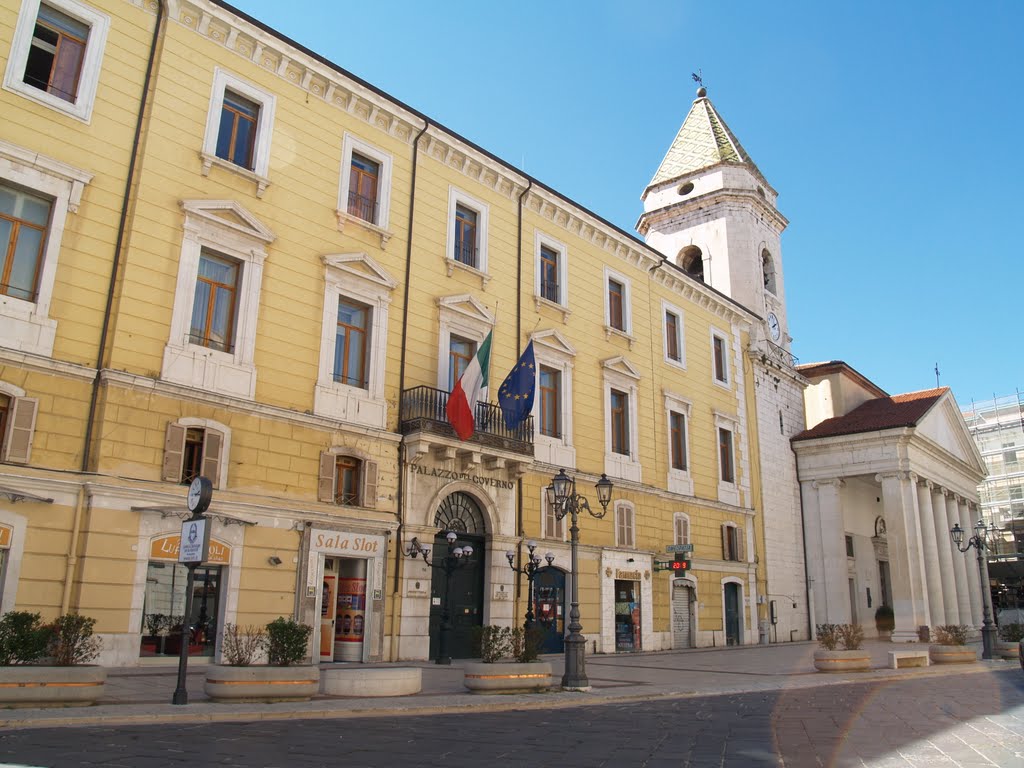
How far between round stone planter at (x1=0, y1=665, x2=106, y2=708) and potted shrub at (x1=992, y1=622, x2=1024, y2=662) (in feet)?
85.4

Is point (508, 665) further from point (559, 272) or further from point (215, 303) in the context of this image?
point (559, 272)

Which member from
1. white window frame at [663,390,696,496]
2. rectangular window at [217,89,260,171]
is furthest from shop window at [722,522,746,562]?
rectangular window at [217,89,260,171]

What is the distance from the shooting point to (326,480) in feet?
62.3

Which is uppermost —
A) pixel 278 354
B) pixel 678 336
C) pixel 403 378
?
pixel 678 336

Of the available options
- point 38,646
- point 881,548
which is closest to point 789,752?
point 38,646

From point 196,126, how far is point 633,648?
1984 cm

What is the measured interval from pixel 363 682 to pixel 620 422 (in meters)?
17.1

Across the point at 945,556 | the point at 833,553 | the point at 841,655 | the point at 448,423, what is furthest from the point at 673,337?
the point at 945,556

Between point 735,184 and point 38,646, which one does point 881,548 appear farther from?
point 38,646

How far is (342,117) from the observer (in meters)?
21.6

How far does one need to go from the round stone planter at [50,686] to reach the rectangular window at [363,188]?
1353cm

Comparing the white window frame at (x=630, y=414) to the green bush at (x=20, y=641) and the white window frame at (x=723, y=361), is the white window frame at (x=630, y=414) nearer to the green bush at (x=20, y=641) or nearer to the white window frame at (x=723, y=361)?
the white window frame at (x=723, y=361)

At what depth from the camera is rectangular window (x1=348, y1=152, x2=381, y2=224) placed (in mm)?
21578

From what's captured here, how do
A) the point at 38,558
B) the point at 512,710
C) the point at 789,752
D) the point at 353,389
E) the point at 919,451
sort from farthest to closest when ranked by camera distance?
the point at 919,451 < the point at 353,389 < the point at 38,558 < the point at 512,710 < the point at 789,752
